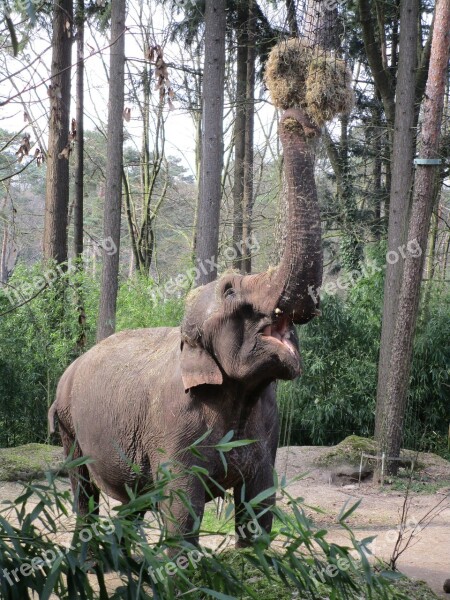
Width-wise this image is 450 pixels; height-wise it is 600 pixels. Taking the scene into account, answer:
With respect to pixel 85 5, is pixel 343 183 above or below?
below

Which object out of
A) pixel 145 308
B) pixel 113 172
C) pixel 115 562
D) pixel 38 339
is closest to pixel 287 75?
pixel 115 562

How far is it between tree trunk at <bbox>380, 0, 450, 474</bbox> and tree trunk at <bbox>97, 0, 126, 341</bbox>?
3.68 metres

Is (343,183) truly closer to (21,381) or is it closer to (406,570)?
(21,381)

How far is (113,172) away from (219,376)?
754 centimetres

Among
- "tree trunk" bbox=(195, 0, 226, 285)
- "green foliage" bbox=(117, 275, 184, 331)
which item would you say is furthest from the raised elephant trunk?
"green foliage" bbox=(117, 275, 184, 331)

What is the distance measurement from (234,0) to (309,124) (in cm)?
1328

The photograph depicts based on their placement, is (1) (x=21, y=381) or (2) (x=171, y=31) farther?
(2) (x=171, y=31)

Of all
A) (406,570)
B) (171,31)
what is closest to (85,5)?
(171,31)

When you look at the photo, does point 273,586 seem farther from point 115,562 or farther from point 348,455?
point 348,455

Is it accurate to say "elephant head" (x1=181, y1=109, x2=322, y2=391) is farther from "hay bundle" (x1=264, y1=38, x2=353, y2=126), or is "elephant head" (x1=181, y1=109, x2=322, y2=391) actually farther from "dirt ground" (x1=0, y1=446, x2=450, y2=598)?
"dirt ground" (x1=0, y1=446, x2=450, y2=598)

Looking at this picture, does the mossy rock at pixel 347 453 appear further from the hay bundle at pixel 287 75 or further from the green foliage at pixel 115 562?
the green foliage at pixel 115 562

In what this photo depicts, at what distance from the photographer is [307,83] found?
11.9 feet

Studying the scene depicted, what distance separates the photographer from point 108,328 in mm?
10867

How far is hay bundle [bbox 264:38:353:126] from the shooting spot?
3604mm
